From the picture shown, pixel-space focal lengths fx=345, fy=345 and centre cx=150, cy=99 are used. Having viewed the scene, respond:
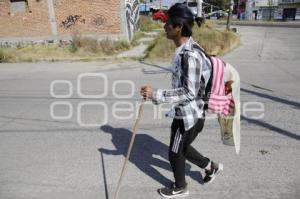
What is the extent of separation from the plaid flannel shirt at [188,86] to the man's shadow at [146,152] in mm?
1066

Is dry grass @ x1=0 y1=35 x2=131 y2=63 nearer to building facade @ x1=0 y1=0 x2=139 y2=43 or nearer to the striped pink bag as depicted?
building facade @ x1=0 y1=0 x2=139 y2=43

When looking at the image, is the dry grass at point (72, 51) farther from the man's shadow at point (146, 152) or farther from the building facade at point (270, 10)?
the building facade at point (270, 10)

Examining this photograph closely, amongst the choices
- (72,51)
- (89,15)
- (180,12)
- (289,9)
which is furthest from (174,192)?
(289,9)

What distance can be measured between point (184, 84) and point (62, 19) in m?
17.7

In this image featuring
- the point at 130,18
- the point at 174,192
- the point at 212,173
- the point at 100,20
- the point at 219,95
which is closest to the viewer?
the point at 219,95

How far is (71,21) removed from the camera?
19078 millimetres

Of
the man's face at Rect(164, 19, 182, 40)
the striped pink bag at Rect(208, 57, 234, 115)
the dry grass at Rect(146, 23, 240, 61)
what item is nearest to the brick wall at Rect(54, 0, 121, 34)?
the dry grass at Rect(146, 23, 240, 61)

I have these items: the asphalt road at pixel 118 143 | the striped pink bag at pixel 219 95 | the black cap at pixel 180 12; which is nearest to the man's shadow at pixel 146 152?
the asphalt road at pixel 118 143

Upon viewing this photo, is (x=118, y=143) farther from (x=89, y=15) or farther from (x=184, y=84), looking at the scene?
(x=89, y=15)

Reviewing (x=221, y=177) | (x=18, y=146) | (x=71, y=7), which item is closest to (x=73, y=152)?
(x=18, y=146)

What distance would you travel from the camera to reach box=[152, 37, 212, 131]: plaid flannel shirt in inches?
107

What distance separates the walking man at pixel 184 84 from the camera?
8.96ft

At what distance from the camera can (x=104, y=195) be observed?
3494mm

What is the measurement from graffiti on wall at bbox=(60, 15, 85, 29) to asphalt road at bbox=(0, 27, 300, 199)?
10.5 meters
